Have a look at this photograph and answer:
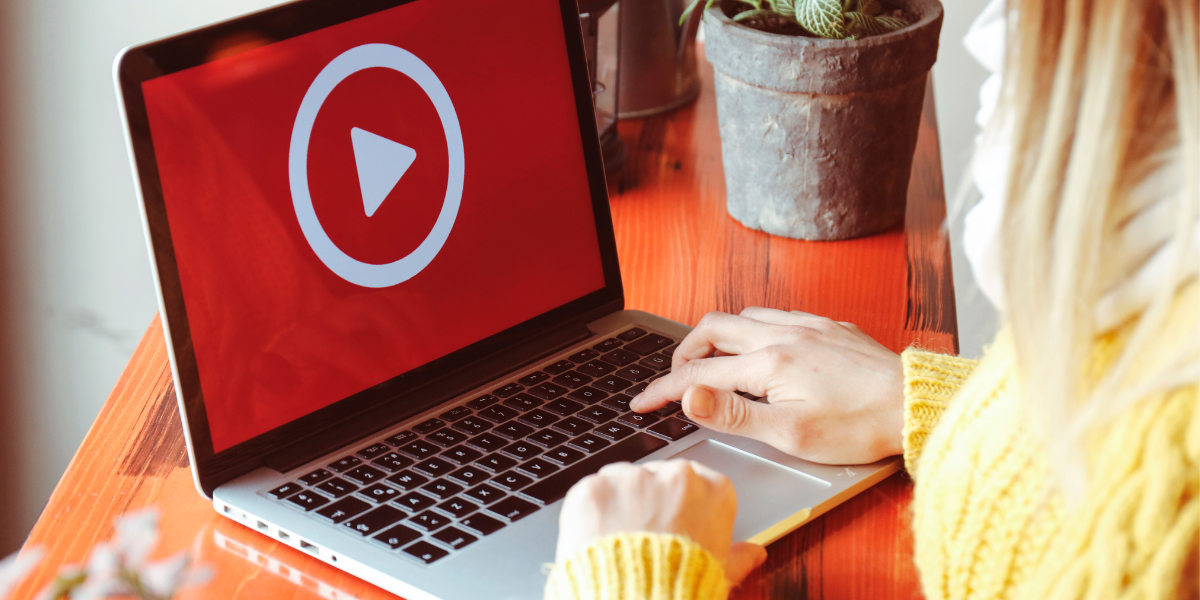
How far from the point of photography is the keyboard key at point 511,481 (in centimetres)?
55

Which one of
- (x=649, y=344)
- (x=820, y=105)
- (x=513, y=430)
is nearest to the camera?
(x=513, y=430)

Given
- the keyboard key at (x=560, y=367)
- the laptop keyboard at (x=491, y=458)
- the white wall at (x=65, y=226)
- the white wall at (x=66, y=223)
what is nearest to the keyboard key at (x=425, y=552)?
the laptop keyboard at (x=491, y=458)

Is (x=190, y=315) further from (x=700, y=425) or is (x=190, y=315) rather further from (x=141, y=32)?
(x=141, y=32)

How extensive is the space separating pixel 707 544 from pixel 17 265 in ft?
3.96

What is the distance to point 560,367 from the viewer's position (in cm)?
68

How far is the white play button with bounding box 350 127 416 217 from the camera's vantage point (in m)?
0.61

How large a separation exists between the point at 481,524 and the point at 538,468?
0.20 ft

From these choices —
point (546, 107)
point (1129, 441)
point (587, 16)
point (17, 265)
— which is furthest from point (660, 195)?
point (17, 265)

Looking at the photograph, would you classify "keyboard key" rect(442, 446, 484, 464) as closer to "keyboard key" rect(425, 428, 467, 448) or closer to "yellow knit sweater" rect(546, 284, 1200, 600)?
"keyboard key" rect(425, 428, 467, 448)

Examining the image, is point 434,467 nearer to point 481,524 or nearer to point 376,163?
point 481,524

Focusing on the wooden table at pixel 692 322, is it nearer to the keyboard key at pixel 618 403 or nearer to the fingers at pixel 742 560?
the fingers at pixel 742 560

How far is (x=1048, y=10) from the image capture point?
13.9 inches

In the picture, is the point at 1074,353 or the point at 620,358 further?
the point at 620,358

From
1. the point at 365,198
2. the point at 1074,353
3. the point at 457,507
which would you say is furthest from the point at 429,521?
the point at 1074,353
